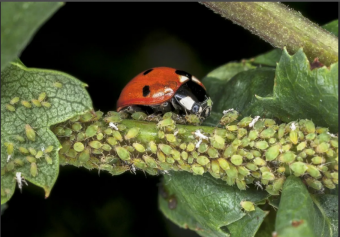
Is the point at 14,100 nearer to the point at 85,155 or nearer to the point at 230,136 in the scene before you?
the point at 85,155

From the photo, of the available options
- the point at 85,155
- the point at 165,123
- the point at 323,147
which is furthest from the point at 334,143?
the point at 85,155

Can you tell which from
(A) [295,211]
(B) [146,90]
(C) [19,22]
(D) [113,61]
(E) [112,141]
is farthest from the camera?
(D) [113,61]

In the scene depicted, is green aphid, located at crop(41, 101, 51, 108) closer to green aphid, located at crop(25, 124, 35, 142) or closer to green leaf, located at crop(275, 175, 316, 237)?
green aphid, located at crop(25, 124, 35, 142)

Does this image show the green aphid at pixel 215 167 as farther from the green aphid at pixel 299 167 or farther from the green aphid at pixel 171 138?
the green aphid at pixel 299 167

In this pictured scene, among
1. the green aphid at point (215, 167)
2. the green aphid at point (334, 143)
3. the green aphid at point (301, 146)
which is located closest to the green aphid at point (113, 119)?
the green aphid at point (215, 167)

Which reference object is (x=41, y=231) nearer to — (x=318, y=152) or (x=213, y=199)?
(x=213, y=199)

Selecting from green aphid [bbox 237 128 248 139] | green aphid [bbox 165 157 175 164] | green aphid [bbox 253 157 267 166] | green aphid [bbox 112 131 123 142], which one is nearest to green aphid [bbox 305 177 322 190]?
green aphid [bbox 253 157 267 166]
